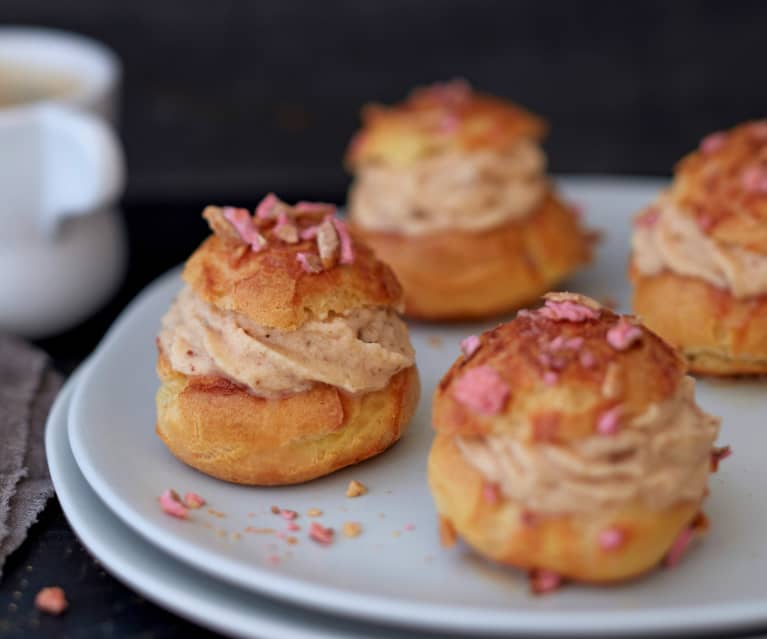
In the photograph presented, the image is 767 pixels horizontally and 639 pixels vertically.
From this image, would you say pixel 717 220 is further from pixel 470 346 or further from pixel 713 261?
pixel 470 346

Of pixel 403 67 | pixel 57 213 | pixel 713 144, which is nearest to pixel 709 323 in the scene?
pixel 713 144

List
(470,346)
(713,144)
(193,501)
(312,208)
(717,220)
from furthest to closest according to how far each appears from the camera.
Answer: (713,144), (717,220), (312,208), (193,501), (470,346)

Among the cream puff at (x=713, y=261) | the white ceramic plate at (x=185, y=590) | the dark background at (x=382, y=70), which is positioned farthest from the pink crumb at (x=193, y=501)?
the dark background at (x=382, y=70)

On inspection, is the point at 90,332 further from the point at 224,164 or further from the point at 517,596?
the point at 224,164

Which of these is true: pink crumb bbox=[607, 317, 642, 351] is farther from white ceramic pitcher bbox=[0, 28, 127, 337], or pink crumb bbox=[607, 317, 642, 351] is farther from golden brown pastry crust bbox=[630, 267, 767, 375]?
white ceramic pitcher bbox=[0, 28, 127, 337]

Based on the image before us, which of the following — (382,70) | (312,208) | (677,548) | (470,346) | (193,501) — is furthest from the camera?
(382,70)

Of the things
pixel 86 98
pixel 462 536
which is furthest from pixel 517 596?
pixel 86 98

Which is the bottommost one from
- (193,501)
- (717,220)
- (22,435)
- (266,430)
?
(22,435)
